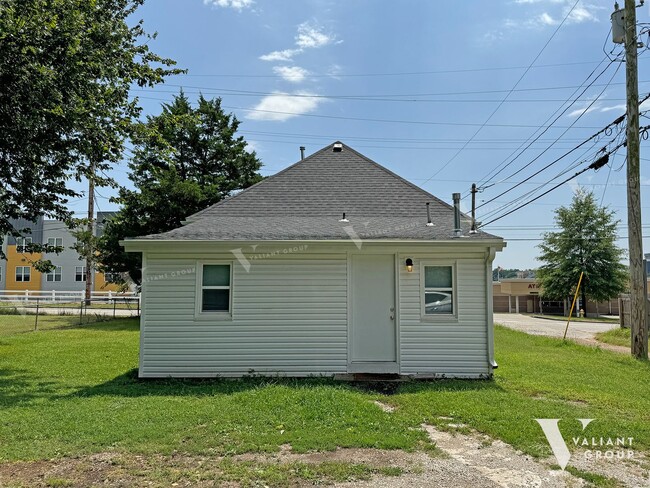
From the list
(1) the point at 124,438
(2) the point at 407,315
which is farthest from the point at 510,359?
(1) the point at 124,438

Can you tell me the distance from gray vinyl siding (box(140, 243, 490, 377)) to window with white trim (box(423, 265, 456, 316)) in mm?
142

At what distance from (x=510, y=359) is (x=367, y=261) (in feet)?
15.5

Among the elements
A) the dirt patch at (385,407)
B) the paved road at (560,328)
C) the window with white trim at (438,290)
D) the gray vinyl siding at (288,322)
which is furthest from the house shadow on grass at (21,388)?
the paved road at (560,328)

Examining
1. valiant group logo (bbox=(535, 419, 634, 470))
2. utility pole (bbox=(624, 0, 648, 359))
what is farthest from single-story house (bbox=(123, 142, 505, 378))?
utility pole (bbox=(624, 0, 648, 359))

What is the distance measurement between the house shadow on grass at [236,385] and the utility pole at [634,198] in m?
6.07

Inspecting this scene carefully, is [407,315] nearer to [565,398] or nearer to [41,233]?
[565,398]

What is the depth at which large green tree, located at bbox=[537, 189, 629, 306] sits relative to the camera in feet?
108

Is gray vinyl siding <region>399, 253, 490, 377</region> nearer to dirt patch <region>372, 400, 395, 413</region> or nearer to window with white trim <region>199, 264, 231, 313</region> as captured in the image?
dirt patch <region>372, 400, 395, 413</region>

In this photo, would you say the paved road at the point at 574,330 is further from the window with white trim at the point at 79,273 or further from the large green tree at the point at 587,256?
the window with white trim at the point at 79,273

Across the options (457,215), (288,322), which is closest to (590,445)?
(457,215)

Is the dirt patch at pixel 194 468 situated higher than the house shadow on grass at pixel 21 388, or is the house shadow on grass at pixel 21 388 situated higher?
the dirt patch at pixel 194 468

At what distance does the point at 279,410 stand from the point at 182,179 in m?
19.2

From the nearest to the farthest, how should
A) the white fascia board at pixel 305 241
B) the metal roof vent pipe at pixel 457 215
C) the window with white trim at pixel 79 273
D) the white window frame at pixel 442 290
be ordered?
1. the white fascia board at pixel 305 241
2. the white window frame at pixel 442 290
3. the metal roof vent pipe at pixel 457 215
4. the window with white trim at pixel 79 273

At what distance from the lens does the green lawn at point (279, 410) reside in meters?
4.75
